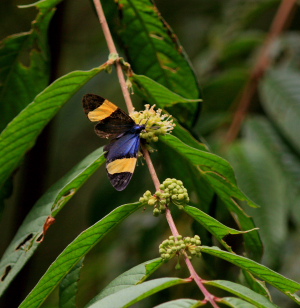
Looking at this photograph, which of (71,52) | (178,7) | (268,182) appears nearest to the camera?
(268,182)

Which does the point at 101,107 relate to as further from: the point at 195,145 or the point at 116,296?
the point at 116,296

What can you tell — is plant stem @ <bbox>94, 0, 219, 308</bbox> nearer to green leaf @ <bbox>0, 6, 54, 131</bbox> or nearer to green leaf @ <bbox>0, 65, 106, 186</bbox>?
green leaf @ <bbox>0, 65, 106, 186</bbox>

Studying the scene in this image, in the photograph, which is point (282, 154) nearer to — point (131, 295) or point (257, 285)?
point (257, 285)

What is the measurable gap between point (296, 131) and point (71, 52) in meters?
2.04

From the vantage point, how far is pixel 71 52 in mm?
3447

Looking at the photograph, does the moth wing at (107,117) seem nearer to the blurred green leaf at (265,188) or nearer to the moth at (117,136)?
the moth at (117,136)

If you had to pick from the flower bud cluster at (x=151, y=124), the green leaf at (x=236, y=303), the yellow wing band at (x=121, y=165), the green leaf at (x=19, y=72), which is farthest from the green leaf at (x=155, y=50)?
the green leaf at (x=236, y=303)

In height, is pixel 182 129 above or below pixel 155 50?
below

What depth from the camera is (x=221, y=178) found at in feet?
3.72

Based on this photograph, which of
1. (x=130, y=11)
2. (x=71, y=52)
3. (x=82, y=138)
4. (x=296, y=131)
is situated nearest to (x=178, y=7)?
(x=71, y=52)

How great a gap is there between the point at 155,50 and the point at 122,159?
0.57 metres

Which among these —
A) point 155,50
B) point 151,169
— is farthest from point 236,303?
point 155,50

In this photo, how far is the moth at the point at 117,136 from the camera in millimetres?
979

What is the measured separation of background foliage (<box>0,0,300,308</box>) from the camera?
1.34 meters
